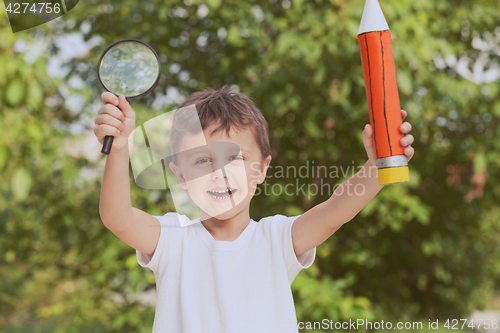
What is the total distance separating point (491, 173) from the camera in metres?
3.19

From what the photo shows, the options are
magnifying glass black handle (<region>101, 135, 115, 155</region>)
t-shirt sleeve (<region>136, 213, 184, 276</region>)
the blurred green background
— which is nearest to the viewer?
magnifying glass black handle (<region>101, 135, 115, 155</region>)

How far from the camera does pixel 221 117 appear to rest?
1296 mm

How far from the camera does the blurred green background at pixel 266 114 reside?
2.48m

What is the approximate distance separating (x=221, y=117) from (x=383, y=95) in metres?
0.46

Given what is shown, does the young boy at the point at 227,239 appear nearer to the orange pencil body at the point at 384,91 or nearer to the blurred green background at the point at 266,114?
the orange pencil body at the point at 384,91

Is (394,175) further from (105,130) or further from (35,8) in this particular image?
(35,8)

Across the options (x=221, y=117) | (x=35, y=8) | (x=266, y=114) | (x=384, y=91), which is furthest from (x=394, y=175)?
(x=35, y=8)

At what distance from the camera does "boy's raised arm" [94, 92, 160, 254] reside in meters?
0.99

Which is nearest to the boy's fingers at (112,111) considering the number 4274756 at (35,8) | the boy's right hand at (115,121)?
the boy's right hand at (115,121)

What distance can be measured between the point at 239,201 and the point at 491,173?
256cm

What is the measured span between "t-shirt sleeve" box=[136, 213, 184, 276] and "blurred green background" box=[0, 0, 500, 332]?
3.91 feet

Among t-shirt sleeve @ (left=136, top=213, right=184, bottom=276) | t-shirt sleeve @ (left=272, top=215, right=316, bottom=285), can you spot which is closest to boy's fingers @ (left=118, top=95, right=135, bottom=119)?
t-shirt sleeve @ (left=136, top=213, right=184, bottom=276)

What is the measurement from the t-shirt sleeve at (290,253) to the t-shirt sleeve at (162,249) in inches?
11.2

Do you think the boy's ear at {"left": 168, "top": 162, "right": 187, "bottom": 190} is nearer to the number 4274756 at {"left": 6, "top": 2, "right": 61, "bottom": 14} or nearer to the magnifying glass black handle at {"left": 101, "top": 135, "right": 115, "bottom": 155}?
the magnifying glass black handle at {"left": 101, "top": 135, "right": 115, "bottom": 155}
